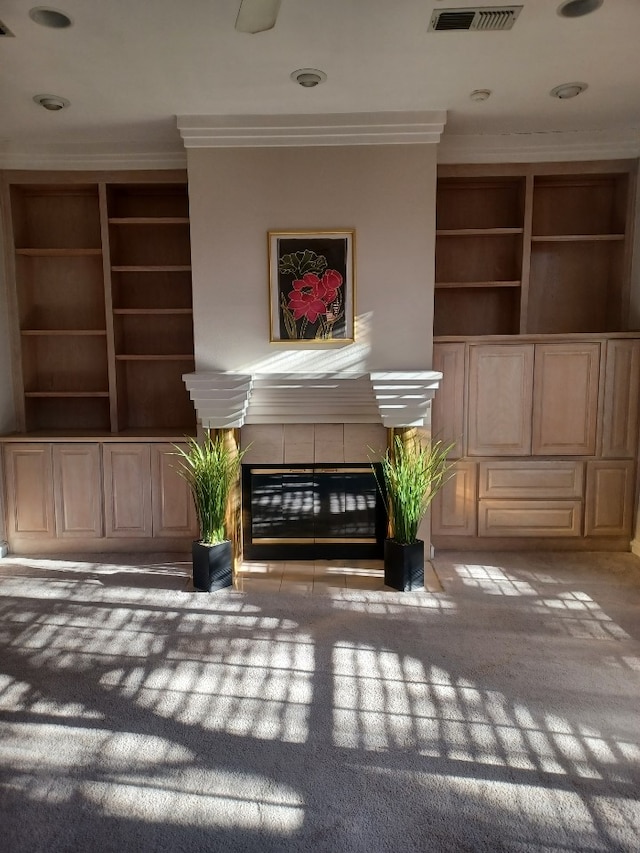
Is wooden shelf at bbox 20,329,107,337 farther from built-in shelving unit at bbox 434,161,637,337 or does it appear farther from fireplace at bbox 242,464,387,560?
built-in shelving unit at bbox 434,161,637,337

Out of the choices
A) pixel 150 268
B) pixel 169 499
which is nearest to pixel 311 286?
pixel 150 268

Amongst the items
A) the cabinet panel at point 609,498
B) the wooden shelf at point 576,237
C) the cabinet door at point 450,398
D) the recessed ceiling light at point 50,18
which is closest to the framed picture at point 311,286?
the cabinet door at point 450,398

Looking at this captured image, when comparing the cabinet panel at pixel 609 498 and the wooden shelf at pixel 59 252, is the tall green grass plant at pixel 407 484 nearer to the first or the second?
the cabinet panel at pixel 609 498

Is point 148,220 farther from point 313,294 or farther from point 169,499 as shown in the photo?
point 169,499

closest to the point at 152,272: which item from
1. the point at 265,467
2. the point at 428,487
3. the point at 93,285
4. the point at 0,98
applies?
the point at 93,285

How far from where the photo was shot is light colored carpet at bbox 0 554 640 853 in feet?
5.96

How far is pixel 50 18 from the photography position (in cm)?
242

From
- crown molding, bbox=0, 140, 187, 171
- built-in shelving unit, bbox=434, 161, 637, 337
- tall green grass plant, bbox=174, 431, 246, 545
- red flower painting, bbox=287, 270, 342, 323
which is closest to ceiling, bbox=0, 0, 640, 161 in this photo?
crown molding, bbox=0, 140, 187, 171

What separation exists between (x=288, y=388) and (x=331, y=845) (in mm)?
2486

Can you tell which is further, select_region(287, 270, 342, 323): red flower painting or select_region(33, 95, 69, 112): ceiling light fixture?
select_region(287, 270, 342, 323): red flower painting

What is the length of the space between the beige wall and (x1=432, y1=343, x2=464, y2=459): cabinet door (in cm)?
32

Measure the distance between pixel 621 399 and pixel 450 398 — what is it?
3.76 feet

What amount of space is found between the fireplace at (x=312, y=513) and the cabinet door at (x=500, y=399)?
81cm

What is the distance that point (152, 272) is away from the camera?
4.44 m
